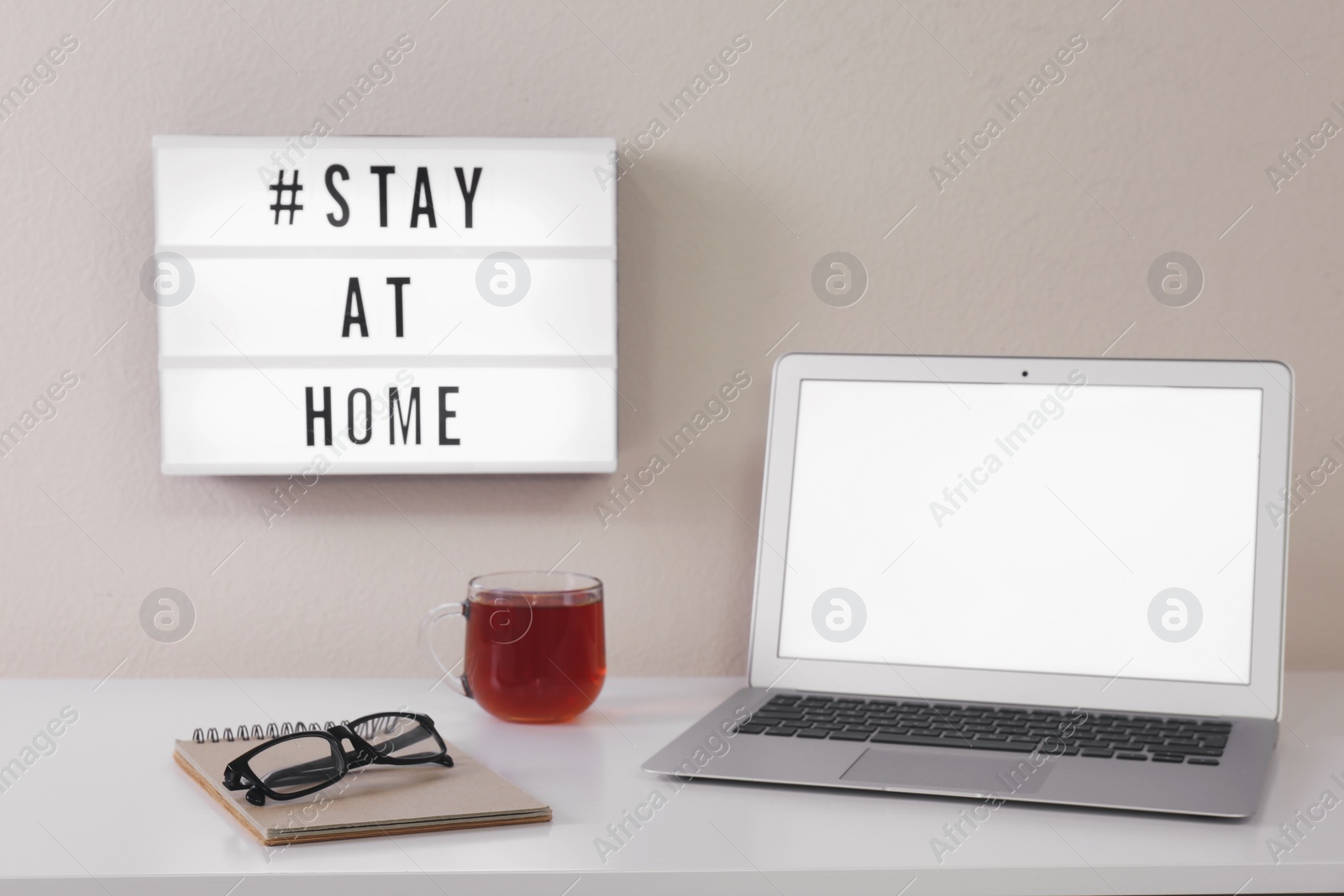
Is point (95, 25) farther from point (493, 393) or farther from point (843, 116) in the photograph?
point (843, 116)

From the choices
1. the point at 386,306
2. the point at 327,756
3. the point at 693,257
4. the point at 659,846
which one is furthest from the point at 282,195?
the point at 659,846

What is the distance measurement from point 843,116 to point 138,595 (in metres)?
0.79

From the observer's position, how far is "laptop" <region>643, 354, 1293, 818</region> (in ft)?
2.88

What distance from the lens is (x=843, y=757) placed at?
734 millimetres

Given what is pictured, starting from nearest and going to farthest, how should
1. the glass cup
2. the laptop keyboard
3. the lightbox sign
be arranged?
the laptop keyboard, the glass cup, the lightbox sign

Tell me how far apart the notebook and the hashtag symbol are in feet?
1.59

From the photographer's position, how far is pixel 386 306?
100cm

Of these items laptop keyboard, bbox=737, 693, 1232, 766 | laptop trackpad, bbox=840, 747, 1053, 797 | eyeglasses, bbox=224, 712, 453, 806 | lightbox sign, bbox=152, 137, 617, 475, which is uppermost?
lightbox sign, bbox=152, 137, 617, 475

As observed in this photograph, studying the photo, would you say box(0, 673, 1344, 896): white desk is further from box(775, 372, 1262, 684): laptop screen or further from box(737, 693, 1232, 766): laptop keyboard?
box(775, 372, 1262, 684): laptop screen

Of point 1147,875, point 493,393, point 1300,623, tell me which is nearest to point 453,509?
point 493,393

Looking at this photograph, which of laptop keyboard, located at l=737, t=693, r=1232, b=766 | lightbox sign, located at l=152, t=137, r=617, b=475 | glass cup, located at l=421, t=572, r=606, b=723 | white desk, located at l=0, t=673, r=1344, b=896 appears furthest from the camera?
lightbox sign, located at l=152, t=137, r=617, b=475

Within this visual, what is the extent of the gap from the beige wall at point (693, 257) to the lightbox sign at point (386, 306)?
0.05 m

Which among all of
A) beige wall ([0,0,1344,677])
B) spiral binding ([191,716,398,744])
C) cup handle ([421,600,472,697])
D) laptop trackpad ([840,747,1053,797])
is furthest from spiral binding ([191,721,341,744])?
laptop trackpad ([840,747,1053,797])

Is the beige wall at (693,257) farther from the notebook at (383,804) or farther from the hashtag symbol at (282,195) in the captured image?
the notebook at (383,804)
